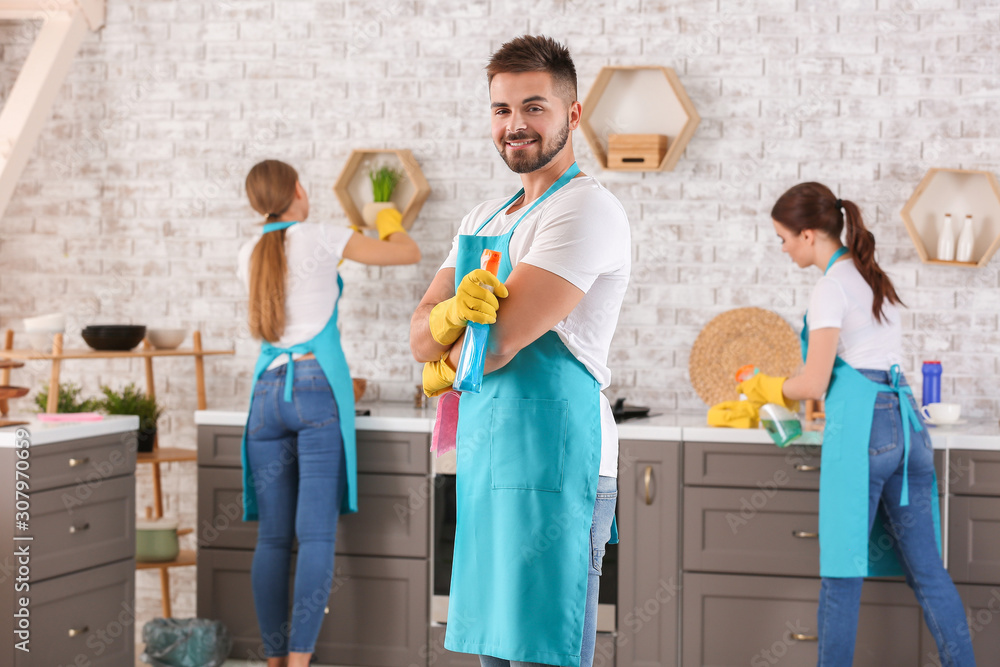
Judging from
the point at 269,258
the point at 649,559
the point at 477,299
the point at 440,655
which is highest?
the point at 269,258

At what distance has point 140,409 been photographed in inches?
140

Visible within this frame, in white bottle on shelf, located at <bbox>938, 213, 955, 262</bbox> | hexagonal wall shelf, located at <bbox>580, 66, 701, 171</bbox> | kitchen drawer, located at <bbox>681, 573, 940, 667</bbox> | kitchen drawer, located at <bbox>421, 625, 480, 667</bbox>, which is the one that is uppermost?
hexagonal wall shelf, located at <bbox>580, 66, 701, 171</bbox>

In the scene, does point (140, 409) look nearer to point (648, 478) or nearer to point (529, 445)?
point (648, 478)

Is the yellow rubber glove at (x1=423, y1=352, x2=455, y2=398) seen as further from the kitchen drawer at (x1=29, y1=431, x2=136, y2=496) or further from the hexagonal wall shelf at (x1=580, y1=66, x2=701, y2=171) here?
the hexagonal wall shelf at (x1=580, y1=66, x2=701, y2=171)

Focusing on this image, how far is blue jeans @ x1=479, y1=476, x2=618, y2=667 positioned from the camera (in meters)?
1.55

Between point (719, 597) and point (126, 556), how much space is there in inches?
75.3

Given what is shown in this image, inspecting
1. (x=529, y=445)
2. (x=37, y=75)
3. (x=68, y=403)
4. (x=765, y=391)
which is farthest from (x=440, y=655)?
(x=37, y=75)

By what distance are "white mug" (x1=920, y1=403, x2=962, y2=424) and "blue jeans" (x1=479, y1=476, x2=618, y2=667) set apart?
2007 mm

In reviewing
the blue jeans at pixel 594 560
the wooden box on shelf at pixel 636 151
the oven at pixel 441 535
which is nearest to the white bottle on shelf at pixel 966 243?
the wooden box on shelf at pixel 636 151

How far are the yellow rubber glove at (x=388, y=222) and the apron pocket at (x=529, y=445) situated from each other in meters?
1.99

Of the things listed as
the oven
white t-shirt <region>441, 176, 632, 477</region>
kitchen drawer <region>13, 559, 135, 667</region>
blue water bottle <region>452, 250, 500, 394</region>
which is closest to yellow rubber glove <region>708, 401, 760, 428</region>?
the oven

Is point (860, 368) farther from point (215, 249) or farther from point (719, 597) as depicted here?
point (215, 249)

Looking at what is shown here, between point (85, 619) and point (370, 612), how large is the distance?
915mm

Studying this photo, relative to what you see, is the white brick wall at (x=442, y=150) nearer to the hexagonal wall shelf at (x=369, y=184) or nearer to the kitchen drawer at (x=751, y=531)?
the hexagonal wall shelf at (x=369, y=184)
